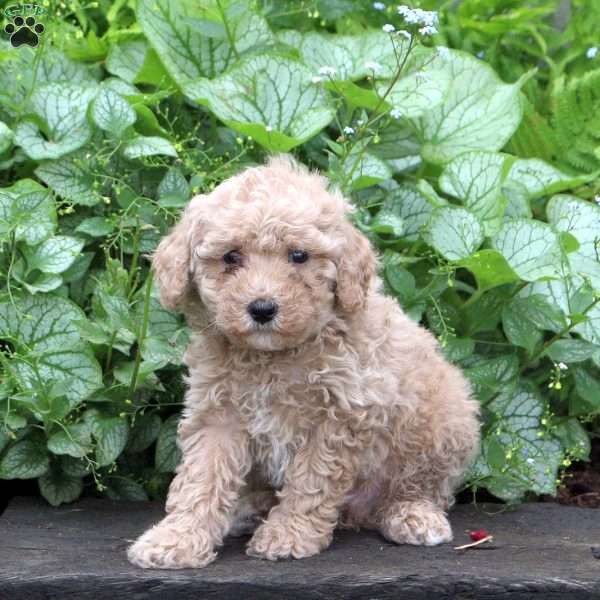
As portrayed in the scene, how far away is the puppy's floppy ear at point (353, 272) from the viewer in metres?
4.02

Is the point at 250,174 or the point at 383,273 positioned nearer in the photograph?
the point at 250,174

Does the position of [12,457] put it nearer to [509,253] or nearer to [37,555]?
[37,555]

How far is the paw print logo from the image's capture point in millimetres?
5508

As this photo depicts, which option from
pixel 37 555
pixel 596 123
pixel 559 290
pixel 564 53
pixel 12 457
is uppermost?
pixel 564 53

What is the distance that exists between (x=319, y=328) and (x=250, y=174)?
0.57 metres

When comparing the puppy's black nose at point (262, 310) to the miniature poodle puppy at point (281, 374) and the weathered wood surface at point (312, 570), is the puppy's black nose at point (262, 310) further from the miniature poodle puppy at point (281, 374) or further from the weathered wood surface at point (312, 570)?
the weathered wood surface at point (312, 570)

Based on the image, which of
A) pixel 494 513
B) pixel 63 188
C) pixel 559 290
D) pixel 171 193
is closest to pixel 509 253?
pixel 559 290

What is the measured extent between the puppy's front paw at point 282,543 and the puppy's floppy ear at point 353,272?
0.77 metres

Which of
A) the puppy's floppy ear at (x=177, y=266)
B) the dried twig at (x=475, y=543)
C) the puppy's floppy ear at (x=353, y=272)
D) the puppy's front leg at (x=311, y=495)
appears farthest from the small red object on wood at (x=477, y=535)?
the puppy's floppy ear at (x=177, y=266)

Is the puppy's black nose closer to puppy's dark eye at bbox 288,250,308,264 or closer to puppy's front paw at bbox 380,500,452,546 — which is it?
puppy's dark eye at bbox 288,250,308,264

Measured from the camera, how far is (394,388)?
4266 millimetres

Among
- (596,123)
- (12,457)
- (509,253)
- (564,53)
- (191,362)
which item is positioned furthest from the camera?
(564,53)

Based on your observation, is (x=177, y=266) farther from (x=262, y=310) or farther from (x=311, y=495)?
(x=311, y=495)

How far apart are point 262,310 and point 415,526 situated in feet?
3.57
